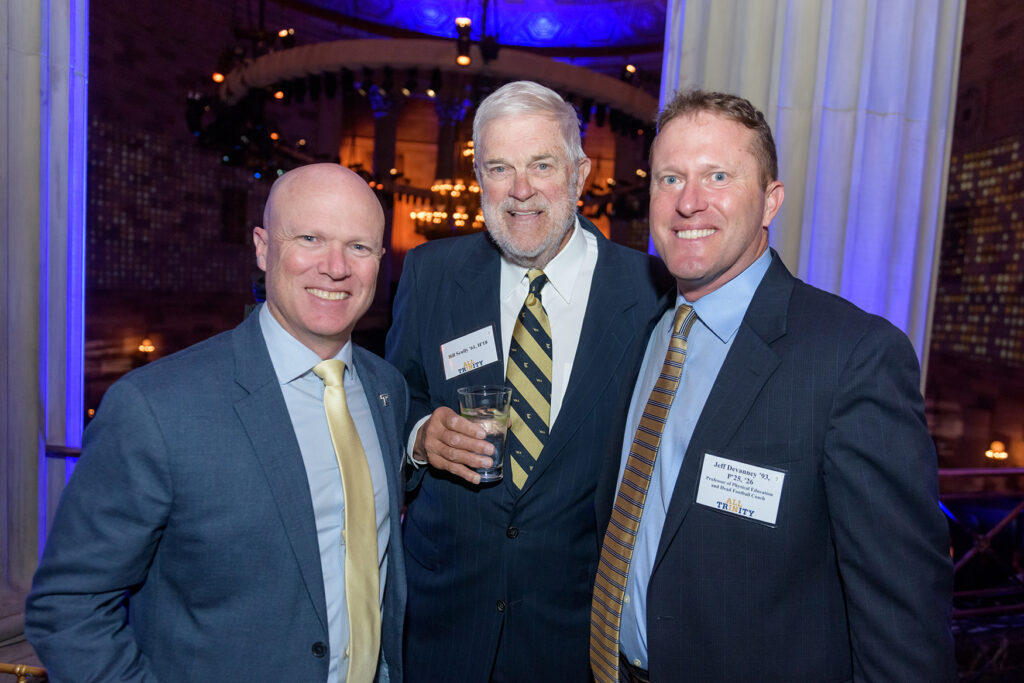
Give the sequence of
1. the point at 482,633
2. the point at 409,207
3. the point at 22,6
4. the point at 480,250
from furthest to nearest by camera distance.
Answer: the point at 409,207, the point at 22,6, the point at 480,250, the point at 482,633

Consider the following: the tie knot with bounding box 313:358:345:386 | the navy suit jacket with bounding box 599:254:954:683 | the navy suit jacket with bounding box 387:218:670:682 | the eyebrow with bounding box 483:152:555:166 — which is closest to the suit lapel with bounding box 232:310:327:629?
the tie knot with bounding box 313:358:345:386

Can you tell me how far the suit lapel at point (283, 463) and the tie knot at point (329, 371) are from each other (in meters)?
0.11

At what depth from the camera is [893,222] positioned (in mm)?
2416

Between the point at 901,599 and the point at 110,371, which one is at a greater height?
the point at 901,599

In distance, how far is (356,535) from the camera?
52.6 inches

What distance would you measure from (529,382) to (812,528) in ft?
2.56

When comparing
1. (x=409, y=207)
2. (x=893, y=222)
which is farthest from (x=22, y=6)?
(x=409, y=207)

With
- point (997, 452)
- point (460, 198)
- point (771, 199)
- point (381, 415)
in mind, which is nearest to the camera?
point (771, 199)

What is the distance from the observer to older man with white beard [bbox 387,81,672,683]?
1700 mm

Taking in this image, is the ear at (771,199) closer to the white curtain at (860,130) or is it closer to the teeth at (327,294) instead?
the teeth at (327,294)

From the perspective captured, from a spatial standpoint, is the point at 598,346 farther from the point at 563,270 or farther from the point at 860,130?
the point at 860,130

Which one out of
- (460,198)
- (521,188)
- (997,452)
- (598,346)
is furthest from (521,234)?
(460,198)

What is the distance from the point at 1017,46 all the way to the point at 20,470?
990 cm

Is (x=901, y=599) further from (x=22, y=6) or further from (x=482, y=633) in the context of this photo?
(x=22, y=6)
